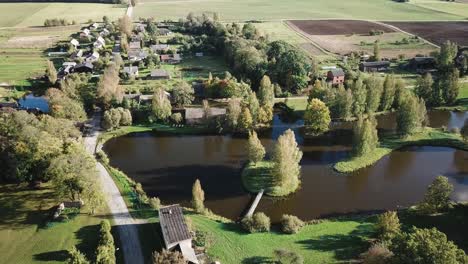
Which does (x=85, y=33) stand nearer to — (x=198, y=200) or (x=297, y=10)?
(x=297, y=10)

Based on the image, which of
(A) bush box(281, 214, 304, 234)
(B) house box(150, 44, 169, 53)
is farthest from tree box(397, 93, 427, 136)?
(B) house box(150, 44, 169, 53)

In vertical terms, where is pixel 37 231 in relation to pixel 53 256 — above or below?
above

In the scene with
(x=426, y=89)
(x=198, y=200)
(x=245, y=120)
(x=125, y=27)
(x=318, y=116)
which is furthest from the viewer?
(x=125, y=27)

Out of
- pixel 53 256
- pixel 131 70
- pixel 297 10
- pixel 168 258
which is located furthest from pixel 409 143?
pixel 297 10

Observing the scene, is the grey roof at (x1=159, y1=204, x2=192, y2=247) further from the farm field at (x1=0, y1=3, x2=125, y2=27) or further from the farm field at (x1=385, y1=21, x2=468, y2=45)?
the farm field at (x1=0, y1=3, x2=125, y2=27)

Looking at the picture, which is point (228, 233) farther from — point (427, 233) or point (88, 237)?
point (427, 233)

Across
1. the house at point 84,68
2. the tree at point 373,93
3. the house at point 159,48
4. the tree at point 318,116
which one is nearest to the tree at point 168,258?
the tree at point 318,116

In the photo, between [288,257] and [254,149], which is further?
[254,149]

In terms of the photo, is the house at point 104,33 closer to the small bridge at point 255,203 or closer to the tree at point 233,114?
the tree at point 233,114
